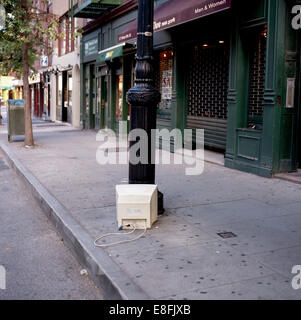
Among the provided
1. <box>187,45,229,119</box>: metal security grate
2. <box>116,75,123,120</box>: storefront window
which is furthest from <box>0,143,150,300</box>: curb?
<box>116,75,123,120</box>: storefront window

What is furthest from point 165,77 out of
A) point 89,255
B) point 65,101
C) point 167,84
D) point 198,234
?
point 65,101

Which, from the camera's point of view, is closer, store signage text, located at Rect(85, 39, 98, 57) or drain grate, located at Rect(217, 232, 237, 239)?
drain grate, located at Rect(217, 232, 237, 239)

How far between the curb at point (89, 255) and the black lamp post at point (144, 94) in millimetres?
1088

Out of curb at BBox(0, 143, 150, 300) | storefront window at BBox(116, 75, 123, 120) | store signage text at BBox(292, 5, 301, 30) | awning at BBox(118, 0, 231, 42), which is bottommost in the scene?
curb at BBox(0, 143, 150, 300)

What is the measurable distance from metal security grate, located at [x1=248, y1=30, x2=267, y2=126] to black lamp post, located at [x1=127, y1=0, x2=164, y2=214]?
13.2 ft

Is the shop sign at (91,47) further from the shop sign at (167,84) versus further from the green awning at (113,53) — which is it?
the shop sign at (167,84)

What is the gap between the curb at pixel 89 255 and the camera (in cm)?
372

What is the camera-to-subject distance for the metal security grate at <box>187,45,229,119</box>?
11.3 meters

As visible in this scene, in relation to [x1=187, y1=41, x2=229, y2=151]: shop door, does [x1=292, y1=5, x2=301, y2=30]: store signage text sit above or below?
above

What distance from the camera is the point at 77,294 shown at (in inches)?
158

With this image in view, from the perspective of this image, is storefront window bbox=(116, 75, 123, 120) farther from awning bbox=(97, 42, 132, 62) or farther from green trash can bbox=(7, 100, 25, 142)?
green trash can bbox=(7, 100, 25, 142)

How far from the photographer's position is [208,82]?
39.1 ft
